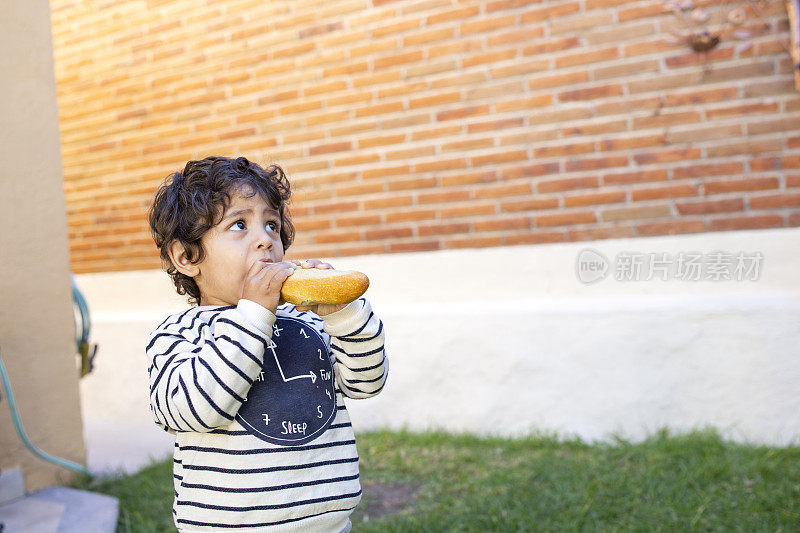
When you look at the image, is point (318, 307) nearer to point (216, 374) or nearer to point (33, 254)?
point (216, 374)

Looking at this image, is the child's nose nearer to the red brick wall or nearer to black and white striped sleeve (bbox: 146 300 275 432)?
black and white striped sleeve (bbox: 146 300 275 432)

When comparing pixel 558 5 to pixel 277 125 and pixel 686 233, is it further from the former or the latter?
pixel 277 125

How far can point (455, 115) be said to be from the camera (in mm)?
4000

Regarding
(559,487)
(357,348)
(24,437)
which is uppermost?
(357,348)

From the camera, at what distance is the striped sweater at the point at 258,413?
4.57 ft

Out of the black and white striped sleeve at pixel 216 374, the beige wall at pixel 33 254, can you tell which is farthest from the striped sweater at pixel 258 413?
the beige wall at pixel 33 254

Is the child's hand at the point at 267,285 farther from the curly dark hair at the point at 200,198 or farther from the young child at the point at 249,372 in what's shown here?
the curly dark hair at the point at 200,198

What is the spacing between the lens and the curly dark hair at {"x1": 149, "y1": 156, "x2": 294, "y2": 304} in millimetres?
1561

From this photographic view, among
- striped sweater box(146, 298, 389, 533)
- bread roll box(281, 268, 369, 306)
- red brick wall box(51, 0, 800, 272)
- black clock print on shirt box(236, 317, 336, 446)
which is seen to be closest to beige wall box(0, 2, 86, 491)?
red brick wall box(51, 0, 800, 272)

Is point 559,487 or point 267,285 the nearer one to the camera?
point 267,285

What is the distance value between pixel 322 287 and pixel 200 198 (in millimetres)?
390

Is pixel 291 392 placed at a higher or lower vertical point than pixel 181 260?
lower

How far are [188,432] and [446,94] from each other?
2.94m

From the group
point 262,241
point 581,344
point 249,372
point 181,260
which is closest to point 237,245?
point 262,241
